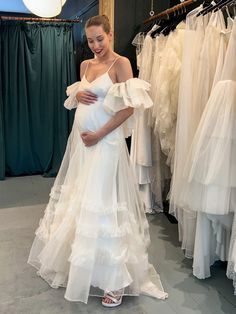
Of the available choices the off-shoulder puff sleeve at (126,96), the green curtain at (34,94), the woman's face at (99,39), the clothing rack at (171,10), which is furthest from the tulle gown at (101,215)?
the green curtain at (34,94)

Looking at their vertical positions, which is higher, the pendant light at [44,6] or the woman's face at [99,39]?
the pendant light at [44,6]

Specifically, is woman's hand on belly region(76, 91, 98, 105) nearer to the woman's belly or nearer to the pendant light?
the woman's belly

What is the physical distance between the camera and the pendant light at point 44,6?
2.76 m

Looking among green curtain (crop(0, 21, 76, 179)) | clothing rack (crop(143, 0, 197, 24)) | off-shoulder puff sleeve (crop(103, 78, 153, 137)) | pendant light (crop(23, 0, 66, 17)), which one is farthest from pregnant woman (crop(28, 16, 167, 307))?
green curtain (crop(0, 21, 76, 179))

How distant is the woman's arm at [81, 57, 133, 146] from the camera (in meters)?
1.54

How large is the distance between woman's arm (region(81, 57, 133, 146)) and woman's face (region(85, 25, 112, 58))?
9 centimetres

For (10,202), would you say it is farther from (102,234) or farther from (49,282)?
(102,234)

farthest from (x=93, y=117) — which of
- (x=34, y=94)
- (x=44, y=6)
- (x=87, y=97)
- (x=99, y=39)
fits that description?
(x=34, y=94)

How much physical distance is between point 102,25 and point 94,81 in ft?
0.82

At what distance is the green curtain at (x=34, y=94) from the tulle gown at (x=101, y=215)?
2085 millimetres

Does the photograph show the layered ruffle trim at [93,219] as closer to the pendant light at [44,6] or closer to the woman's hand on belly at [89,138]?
the woman's hand on belly at [89,138]

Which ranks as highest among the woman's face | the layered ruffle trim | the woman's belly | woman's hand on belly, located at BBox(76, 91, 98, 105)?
the woman's face

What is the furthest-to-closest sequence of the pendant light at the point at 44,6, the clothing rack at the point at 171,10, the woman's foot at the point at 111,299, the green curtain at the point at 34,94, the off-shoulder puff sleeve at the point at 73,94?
the green curtain at the point at 34,94, the pendant light at the point at 44,6, the clothing rack at the point at 171,10, the off-shoulder puff sleeve at the point at 73,94, the woman's foot at the point at 111,299

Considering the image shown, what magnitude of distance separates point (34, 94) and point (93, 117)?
7.74 feet
